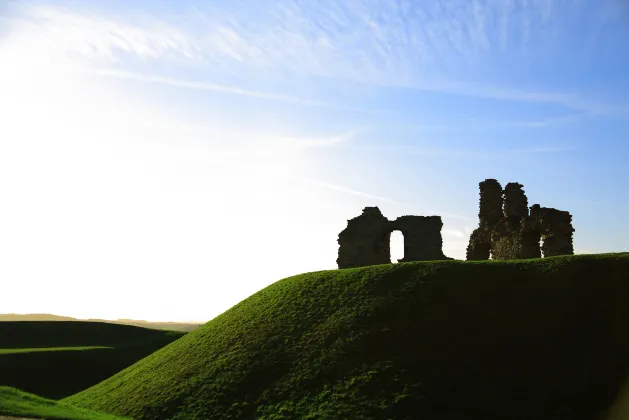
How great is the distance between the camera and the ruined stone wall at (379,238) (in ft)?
145

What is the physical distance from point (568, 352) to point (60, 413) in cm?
2084

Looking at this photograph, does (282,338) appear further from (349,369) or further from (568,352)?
(568,352)

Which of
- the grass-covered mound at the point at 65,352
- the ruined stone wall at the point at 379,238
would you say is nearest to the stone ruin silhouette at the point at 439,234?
the ruined stone wall at the point at 379,238

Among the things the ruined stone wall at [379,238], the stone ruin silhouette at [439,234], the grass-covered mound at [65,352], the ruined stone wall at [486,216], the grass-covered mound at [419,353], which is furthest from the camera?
the ruined stone wall at [486,216]

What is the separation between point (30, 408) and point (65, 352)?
68.4 feet

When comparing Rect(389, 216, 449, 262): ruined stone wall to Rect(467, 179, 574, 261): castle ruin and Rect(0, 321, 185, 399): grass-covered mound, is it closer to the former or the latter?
Rect(467, 179, 574, 261): castle ruin

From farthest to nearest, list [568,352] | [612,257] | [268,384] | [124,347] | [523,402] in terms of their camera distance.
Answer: [124,347] < [612,257] < [268,384] < [568,352] < [523,402]

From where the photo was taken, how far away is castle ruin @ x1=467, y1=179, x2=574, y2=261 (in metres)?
36.2

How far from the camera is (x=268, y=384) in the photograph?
24906 mm

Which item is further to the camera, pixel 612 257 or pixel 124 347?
pixel 124 347

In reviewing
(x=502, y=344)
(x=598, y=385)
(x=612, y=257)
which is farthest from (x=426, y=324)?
(x=612, y=257)

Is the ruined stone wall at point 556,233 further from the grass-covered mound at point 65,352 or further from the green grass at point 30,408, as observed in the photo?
the grass-covered mound at point 65,352

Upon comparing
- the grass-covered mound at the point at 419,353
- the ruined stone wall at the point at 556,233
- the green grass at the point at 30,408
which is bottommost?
the green grass at the point at 30,408

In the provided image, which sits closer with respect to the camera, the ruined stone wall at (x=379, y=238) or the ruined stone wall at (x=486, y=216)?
the ruined stone wall at (x=379, y=238)
